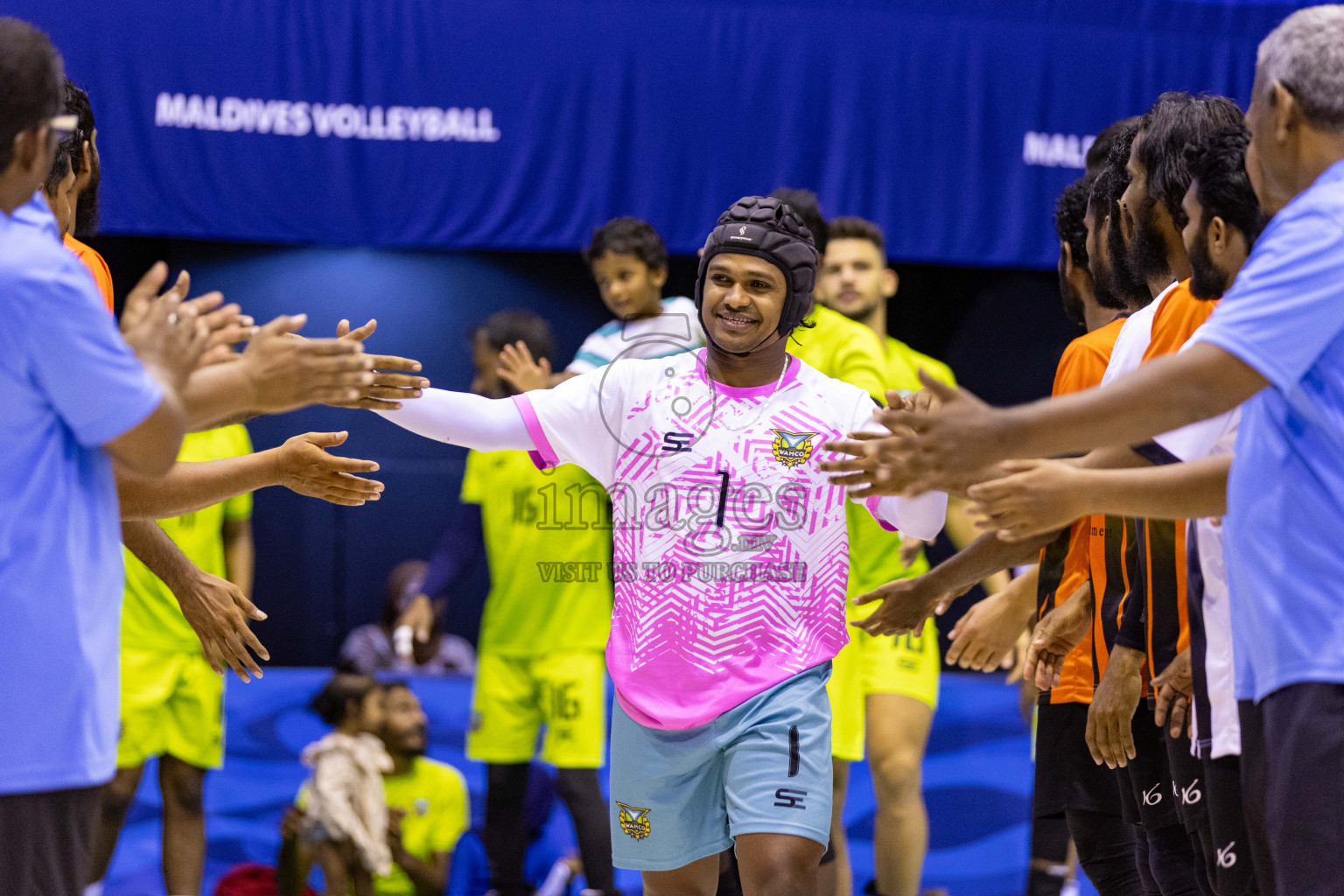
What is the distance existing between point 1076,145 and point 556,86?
3.08m

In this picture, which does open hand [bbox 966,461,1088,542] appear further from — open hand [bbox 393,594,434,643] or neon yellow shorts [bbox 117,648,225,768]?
neon yellow shorts [bbox 117,648,225,768]

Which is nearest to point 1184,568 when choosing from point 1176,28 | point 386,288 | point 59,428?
point 59,428

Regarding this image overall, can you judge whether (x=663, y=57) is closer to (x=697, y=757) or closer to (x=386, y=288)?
(x=386, y=288)

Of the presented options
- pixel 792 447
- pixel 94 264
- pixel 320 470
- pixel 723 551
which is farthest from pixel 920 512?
pixel 94 264

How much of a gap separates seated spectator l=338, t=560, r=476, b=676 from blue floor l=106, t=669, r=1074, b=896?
1.00ft

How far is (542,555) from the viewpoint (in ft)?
19.7

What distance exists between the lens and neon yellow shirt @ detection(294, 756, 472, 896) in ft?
19.1

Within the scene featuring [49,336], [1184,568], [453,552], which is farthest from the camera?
[453,552]

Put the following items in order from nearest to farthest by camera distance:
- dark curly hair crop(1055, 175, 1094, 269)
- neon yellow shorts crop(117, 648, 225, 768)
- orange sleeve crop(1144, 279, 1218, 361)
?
1. orange sleeve crop(1144, 279, 1218, 361)
2. dark curly hair crop(1055, 175, 1094, 269)
3. neon yellow shorts crop(117, 648, 225, 768)

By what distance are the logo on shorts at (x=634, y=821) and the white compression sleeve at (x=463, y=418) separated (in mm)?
939

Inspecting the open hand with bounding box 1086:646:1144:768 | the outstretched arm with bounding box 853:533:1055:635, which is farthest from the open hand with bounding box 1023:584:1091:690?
the open hand with bounding box 1086:646:1144:768

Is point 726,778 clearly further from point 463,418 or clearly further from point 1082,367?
point 1082,367

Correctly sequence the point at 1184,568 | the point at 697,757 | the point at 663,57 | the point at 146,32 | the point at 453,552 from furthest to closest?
the point at 663,57
the point at 146,32
the point at 453,552
the point at 697,757
the point at 1184,568

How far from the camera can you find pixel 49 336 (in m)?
2.15
